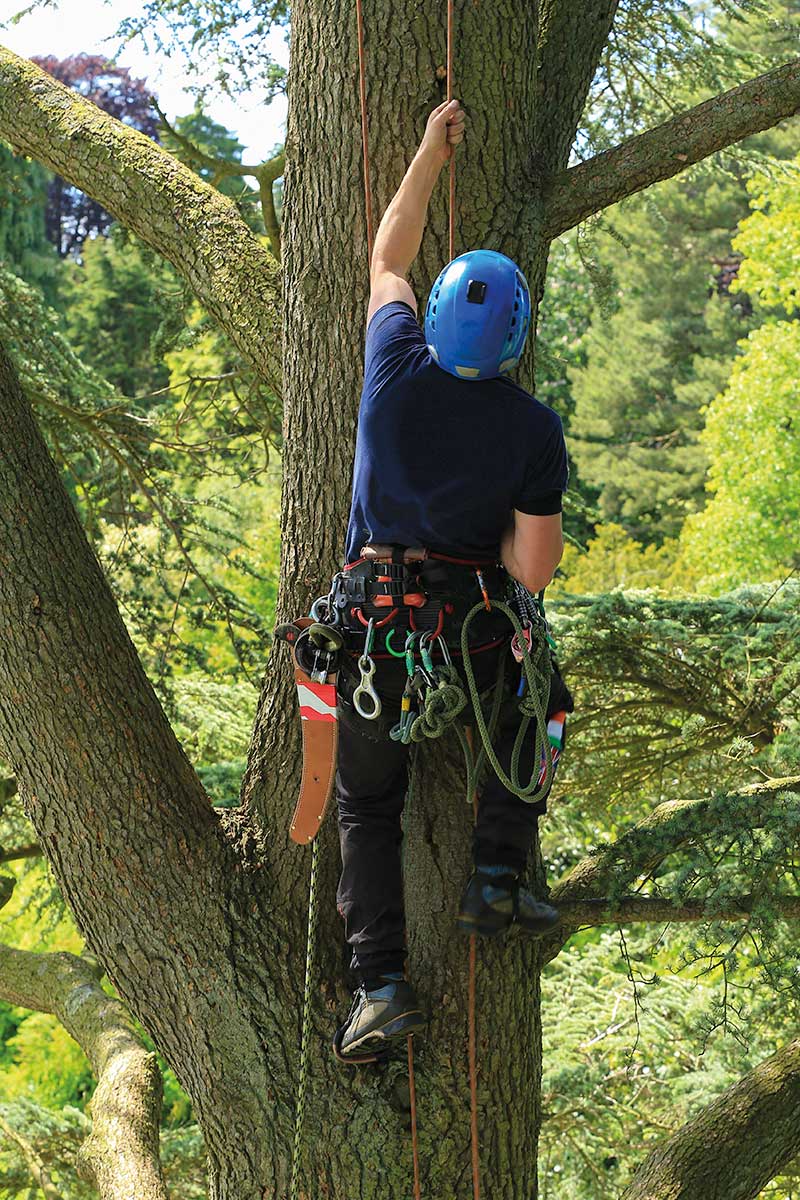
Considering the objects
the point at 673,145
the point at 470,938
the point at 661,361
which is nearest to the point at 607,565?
the point at 661,361

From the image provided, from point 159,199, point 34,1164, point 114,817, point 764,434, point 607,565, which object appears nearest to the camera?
point 114,817

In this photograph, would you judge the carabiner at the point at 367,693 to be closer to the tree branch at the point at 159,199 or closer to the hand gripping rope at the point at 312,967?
the hand gripping rope at the point at 312,967

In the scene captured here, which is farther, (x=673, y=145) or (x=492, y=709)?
(x=673, y=145)

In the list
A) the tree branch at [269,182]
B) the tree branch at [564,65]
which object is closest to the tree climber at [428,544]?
the tree branch at [564,65]

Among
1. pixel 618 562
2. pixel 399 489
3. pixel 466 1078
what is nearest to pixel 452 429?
pixel 399 489

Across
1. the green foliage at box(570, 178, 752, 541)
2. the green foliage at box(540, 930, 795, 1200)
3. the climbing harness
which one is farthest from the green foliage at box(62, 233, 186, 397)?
the climbing harness

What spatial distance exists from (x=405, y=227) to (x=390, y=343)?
1.13 feet

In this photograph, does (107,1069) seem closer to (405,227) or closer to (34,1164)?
(34,1164)

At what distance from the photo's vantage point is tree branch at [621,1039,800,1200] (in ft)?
12.1

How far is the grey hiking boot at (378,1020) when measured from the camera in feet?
9.50

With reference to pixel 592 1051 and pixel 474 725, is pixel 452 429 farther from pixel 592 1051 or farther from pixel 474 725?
pixel 592 1051

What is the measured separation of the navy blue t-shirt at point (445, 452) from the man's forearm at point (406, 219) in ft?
0.71

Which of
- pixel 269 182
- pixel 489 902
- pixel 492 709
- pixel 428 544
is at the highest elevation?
pixel 269 182

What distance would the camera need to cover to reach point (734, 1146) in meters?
3.76
